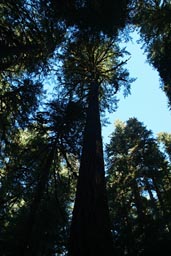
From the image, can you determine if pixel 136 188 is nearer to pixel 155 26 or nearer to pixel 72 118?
pixel 72 118

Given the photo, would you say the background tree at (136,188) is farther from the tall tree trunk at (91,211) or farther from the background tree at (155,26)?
the background tree at (155,26)

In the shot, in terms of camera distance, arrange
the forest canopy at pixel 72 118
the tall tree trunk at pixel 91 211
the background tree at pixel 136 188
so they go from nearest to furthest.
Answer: the tall tree trunk at pixel 91 211 → the forest canopy at pixel 72 118 → the background tree at pixel 136 188

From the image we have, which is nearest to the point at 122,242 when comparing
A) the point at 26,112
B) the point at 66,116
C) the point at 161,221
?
the point at 161,221

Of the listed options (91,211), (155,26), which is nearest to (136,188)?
(155,26)

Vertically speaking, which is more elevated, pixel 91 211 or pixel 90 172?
pixel 90 172

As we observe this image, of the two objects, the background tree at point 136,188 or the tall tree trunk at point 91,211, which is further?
the background tree at point 136,188

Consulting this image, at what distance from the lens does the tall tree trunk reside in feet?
12.8

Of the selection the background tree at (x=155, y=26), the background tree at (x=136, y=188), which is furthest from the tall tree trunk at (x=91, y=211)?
the background tree at (x=155, y=26)

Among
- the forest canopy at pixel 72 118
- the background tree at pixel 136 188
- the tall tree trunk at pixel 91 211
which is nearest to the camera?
the tall tree trunk at pixel 91 211

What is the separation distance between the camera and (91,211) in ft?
14.9

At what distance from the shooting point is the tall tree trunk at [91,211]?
3905mm

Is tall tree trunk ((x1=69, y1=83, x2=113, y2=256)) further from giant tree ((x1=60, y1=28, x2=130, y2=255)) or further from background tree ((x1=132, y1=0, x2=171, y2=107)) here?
background tree ((x1=132, y1=0, x2=171, y2=107))

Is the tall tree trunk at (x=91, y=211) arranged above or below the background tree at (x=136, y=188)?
below

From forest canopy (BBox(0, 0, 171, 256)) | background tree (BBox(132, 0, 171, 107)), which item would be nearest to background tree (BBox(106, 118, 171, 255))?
forest canopy (BBox(0, 0, 171, 256))
